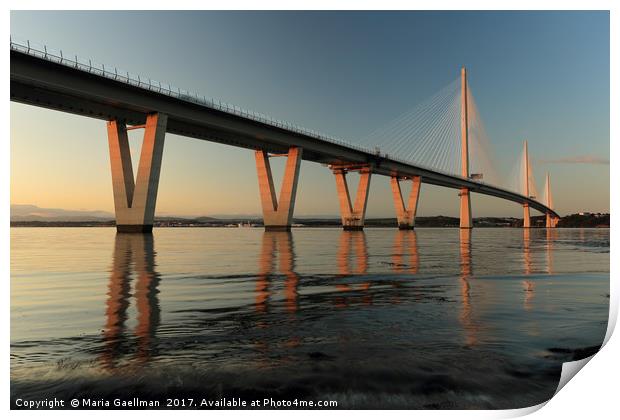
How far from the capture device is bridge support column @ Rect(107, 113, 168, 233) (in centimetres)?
5391

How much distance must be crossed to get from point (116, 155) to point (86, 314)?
52.4 metres

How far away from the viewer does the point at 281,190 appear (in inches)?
3130

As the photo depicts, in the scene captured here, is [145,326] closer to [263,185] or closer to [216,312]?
[216,312]

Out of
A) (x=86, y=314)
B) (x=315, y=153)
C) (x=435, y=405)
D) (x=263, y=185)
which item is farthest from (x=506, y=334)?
(x=315, y=153)

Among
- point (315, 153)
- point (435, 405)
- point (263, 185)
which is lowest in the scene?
point (435, 405)

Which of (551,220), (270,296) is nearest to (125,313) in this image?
(270,296)

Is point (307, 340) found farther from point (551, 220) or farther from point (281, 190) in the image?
point (551, 220)

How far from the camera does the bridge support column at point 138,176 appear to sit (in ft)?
177

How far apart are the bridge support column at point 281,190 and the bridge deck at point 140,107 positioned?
204 cm

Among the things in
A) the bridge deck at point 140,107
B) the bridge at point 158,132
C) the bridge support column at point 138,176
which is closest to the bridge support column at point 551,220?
the bridge at point 158,132

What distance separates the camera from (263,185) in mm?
79250

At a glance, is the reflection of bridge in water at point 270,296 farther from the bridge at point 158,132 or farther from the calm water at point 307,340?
the bridge at point 158,132

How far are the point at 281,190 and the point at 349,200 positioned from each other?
84.5ft
